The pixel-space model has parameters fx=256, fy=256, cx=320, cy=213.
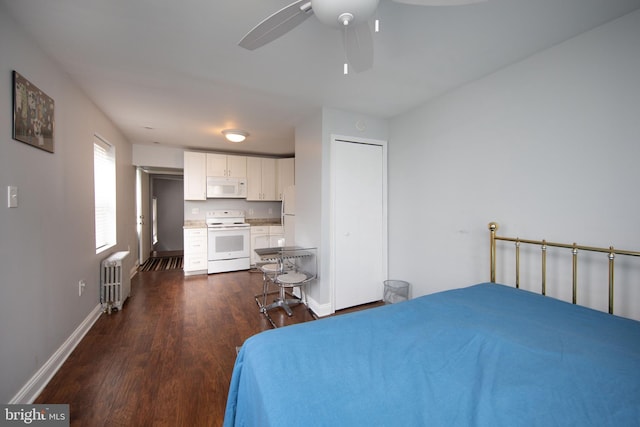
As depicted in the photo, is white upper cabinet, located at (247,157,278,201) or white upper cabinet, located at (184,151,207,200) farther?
white upper cabinet, located at (247,157,278,201)

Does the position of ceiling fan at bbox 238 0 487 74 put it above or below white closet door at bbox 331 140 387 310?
above

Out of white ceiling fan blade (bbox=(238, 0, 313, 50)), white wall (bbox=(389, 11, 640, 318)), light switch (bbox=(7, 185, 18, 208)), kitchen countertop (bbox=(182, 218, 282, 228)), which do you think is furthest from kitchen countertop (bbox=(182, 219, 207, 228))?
white ceiling fan blade (bbox=(238, 0, 313, 50))

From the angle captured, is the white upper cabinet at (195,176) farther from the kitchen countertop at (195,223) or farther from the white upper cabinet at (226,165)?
the kitchen countertop at (195,223)

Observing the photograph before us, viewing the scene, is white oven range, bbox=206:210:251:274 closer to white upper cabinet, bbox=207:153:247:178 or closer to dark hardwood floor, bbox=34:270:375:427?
white upper cabinet, bbox=207:153:247:178

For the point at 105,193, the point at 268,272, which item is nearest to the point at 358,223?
the point at 268,272

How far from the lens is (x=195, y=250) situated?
4637 millimetres

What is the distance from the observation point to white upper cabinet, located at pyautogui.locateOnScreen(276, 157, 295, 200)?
18.0 feet

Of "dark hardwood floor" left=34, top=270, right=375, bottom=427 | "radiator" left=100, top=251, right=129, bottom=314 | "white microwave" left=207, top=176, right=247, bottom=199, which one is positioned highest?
"white microwave" left=207, top=176, right=247, bottom=199

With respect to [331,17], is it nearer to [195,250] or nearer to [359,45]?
[359,45]

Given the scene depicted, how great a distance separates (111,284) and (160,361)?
1.50m

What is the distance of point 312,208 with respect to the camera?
3.15m

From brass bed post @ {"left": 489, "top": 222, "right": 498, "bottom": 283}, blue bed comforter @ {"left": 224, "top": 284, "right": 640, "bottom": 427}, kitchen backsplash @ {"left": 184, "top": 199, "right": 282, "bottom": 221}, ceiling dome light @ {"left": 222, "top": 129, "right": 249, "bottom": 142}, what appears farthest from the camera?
kitchen backsplash @ {"left": 184, "top": 199, "right": 282, "bottom": 221}

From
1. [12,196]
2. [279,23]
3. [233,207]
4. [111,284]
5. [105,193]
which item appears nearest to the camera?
[279,23]

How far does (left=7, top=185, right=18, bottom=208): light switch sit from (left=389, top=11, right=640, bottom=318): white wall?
3.22m
